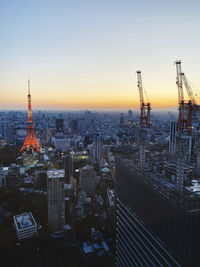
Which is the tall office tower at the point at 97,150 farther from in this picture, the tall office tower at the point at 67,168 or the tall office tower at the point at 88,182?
the tall office tower at the point at 88,182

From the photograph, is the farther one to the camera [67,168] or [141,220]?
[67,168]

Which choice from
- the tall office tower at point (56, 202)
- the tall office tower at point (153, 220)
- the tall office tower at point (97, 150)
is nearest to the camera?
the tall office tower at point (153, 220)

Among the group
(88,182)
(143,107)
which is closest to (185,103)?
(143,107)

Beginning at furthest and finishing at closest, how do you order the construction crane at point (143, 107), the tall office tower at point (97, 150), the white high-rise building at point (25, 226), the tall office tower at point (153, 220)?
1. the tall office tower at point (97, 150)
2. the construction crane at point (143, 107)
3. the white high-rise building at point (25, 226)
4. the tall office tower at point (153, 220)

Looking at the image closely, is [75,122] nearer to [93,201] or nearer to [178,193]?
[93,201]

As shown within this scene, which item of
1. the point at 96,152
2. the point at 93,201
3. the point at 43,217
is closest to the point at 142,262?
the point at 43,217

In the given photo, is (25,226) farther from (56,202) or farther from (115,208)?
(115,208)

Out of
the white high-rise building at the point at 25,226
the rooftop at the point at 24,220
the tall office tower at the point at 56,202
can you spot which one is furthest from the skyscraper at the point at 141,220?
the rooftop at the point at 24,220

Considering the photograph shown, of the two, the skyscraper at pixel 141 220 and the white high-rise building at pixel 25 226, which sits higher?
the skyscraper at pixel 141 220

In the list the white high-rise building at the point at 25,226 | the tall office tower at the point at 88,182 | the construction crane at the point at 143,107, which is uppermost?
the construction crane at the point at 143,107
